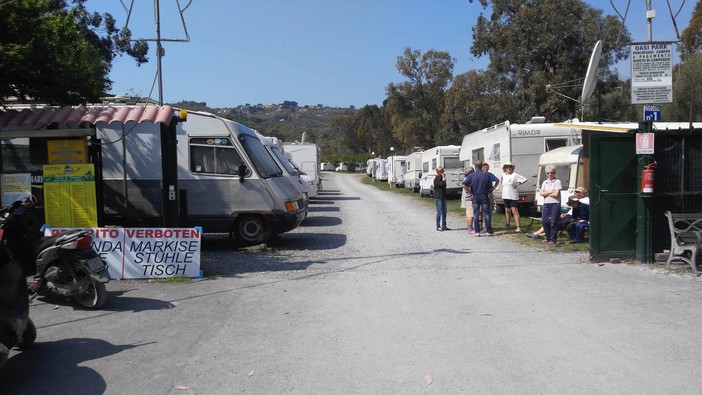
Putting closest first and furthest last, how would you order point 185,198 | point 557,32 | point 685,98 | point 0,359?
point 0,359
point 185,198
point 685,98
point 557,32

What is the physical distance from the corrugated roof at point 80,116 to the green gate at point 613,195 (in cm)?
708

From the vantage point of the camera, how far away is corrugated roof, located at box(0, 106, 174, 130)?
8.98 meters

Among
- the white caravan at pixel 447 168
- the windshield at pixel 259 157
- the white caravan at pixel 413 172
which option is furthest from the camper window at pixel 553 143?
the white caravan at pixel 413 172

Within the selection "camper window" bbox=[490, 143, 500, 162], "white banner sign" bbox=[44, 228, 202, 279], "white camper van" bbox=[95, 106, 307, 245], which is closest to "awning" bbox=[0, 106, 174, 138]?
"white banner sign" bbox=[44, 228, 202, 279]

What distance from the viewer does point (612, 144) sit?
9.70 meters

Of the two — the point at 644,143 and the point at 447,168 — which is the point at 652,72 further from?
the point at 447,168

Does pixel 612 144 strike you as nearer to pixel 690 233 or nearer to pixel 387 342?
pixel 690 233

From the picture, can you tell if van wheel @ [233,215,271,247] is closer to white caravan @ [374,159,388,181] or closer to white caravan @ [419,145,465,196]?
white caravan @ [419,145,465,196]

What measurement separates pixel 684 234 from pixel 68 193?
31.7 ft

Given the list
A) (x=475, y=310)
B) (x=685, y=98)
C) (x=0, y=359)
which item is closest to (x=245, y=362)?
(x=0, y=359)

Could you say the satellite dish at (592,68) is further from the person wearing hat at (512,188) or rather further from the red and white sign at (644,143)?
the red and white sign at (644,143)

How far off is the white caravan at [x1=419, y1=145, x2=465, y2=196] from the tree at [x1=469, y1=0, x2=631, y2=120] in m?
7.79

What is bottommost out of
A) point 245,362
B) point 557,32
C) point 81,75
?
point 245,362

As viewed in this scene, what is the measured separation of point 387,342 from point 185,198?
747cm
